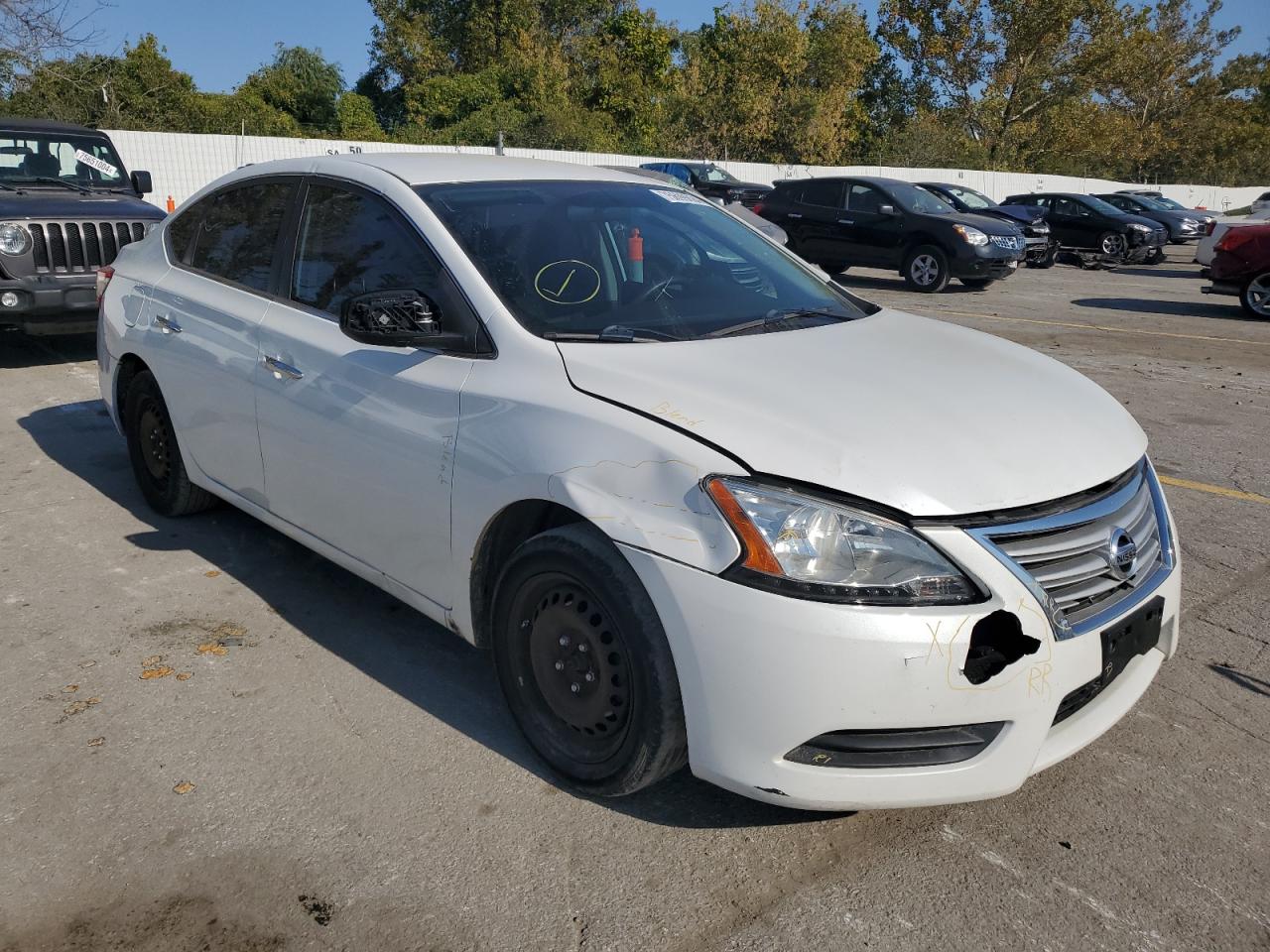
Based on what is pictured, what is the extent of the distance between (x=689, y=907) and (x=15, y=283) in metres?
8.01

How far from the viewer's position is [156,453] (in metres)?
5.03

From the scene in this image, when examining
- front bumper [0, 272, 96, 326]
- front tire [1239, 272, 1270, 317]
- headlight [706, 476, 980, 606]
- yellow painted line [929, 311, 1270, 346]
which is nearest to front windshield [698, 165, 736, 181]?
yellow painted line [929, 311, 1270, 346]

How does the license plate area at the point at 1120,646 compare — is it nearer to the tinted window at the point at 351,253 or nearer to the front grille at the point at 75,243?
the tinted window at the point at 351,253

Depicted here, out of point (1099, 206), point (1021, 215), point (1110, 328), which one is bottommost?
point (1110, 328)

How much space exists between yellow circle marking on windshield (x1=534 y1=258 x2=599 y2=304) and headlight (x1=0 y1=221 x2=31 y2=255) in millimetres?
6759

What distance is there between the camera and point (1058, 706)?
8.42ft

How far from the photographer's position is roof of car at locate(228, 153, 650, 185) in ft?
12.5

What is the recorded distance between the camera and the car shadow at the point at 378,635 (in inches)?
116

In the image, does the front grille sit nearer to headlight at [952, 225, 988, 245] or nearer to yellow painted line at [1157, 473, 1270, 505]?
yellow painted line at [1157, 473, 1270, 505]

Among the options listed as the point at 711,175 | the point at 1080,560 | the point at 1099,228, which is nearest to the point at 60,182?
the point at 1080,560

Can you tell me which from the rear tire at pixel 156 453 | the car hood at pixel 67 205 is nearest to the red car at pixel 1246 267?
the car hood at pixel 67 205

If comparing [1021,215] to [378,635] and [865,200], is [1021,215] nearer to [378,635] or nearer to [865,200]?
[865,200]

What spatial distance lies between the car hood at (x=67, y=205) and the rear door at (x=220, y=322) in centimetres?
463

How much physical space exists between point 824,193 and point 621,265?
597 inches
